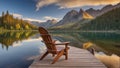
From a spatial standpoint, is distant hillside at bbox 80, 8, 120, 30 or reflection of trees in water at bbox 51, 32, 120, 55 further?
distant hillside at bbox 80, 8, 120, 30

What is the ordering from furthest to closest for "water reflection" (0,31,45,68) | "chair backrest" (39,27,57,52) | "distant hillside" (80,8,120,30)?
"distant hillside" (80,8,120,30)
"water reflection" (0,31,45,68)
"chair backrest" (39,27,57,52)

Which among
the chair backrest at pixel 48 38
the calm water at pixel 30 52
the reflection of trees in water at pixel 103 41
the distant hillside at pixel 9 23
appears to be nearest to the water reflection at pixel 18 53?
the calm water at pixel 30 52

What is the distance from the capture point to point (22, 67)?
39.2 ft

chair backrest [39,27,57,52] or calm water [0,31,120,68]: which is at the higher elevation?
chair backrest [39,27,57,52]

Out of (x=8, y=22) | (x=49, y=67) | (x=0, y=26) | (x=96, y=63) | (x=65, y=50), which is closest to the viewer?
(x=49, y=67)

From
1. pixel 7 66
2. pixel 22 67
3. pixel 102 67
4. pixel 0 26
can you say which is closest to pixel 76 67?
pixel 102 67

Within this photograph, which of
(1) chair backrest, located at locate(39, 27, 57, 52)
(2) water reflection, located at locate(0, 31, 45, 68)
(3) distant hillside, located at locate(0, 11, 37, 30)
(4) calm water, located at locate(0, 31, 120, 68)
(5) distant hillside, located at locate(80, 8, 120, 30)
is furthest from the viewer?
(5) distant hillside, located at locate(80, 8, 120, 30)

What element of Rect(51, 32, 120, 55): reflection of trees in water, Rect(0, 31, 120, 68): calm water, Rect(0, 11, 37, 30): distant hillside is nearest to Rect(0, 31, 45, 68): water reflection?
Rect(0, 31, 120, 68): calm water

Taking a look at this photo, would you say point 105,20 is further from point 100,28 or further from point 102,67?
point 102,67

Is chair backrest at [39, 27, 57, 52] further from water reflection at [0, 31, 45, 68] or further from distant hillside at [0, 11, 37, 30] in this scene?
distant hillside at [0, 11, 37, 30]

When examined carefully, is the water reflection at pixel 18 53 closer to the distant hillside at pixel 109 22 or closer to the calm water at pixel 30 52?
Answer: the calm water at pixel 30 52

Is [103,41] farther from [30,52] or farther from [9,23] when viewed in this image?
[9,23]

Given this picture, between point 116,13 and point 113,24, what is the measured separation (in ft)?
Result: 52.5

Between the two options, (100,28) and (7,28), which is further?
(100,28)
